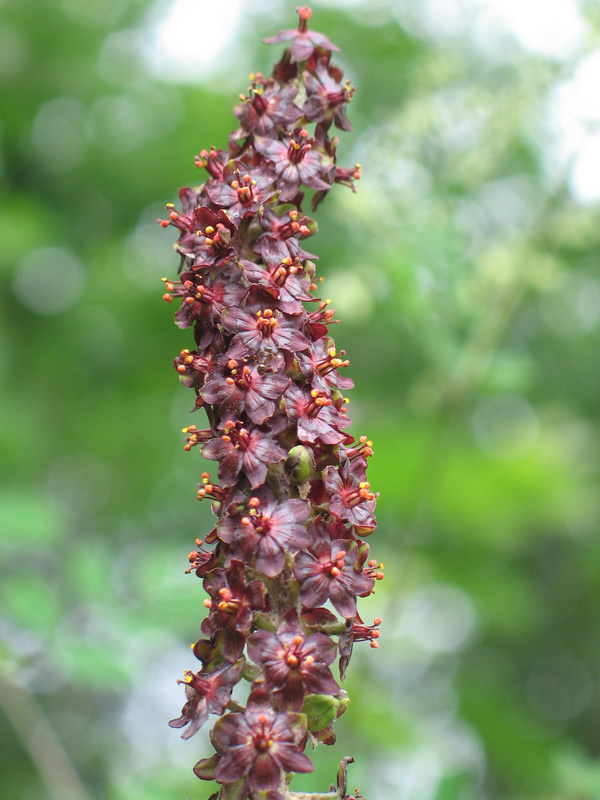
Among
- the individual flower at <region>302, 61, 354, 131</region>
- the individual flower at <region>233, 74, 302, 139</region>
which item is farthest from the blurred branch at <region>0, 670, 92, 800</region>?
the individual flower at <region>302, 61, 354, 131</region>

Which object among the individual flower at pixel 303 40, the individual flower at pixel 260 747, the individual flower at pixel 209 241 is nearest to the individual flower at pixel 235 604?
the individual flower at pixel 260 747

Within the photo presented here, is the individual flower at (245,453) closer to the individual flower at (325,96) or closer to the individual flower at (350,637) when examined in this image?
the individual flower at (350,637)

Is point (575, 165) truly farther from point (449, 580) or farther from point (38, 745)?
point (449, 580)

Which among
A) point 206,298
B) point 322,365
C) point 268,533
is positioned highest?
point 206,298

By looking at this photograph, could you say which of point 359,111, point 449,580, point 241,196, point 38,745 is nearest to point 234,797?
point 241,196

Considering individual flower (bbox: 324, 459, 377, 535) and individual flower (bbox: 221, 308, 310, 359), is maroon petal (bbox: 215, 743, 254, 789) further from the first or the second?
individual flower (bbox: 221, 308, 310, 359)

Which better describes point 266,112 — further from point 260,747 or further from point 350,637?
point 260,747

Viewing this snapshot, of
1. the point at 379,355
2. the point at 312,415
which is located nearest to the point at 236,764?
the point at 312,415
